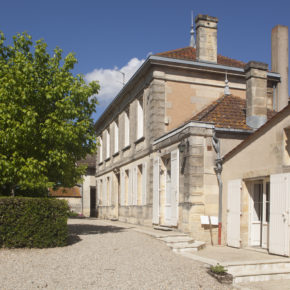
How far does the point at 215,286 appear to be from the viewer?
6.85m

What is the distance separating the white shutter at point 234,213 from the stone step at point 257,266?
2.60 m

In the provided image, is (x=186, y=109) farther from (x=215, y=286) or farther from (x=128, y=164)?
(x=215, y=286)

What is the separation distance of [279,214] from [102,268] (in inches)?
163

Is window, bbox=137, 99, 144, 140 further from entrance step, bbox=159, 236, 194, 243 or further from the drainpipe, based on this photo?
entrance step, bbox=159, 236, 194, 243

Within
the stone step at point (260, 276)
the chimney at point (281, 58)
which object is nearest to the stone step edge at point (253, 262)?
the stone step at point (260, 276)

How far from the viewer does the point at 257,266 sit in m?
7.93

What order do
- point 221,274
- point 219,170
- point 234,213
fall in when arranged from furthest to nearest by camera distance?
point 219,170
point 234,213
point 221,274

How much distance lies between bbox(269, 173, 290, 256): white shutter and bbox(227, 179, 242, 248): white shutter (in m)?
1.47

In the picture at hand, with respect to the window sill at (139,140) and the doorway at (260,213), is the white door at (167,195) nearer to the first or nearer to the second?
the window sill at (139,140)

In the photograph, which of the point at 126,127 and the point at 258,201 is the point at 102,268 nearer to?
the point at 258,201

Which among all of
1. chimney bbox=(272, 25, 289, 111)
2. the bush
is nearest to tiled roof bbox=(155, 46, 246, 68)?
chimney bbox=(272, 25, 289, 111)

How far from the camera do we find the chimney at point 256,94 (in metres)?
12.7

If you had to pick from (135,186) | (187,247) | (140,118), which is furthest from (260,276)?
(140,118)

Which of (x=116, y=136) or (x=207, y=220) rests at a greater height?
(x=116, y=136)
